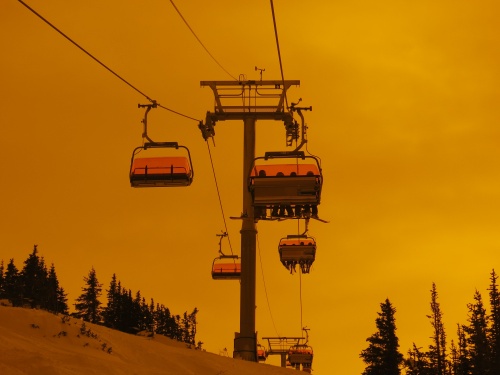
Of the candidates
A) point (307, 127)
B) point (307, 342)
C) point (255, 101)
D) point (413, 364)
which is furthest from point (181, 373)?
point (413, 364)

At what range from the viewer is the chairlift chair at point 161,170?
750 inches

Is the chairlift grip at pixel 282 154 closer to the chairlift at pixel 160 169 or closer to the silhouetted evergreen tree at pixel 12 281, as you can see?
the chairlift at pixel 160 169

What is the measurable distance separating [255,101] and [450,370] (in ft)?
377

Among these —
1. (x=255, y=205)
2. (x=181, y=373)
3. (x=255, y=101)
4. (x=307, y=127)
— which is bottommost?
(x=181, y=373)

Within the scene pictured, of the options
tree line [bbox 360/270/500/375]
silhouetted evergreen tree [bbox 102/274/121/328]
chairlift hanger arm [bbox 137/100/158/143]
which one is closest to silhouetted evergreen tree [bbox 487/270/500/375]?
tree line [bbox 360/270/500/375]

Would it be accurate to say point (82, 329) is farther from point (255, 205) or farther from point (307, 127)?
point (307, 127)

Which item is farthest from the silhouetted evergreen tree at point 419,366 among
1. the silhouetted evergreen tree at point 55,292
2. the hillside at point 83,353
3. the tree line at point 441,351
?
the hillside at point 83,353

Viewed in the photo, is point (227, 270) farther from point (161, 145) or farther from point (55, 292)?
point (55, 292)

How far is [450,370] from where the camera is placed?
443 feet

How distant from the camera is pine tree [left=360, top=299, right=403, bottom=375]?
95500 mm

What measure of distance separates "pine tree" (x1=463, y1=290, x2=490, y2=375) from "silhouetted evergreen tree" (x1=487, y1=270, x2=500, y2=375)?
3.64ft

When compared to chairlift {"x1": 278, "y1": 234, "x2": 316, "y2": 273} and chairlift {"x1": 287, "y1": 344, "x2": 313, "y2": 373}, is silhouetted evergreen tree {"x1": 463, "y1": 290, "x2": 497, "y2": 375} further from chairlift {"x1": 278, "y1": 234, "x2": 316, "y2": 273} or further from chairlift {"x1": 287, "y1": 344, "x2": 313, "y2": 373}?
chairlift {"x1": 278, "y1": 234, "x2": 316, "y2": 273}

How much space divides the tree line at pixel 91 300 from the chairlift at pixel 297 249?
252 ft

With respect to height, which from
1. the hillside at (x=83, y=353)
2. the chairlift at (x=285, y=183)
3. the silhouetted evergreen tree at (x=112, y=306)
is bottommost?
the hillside at (x=83, y=353)
